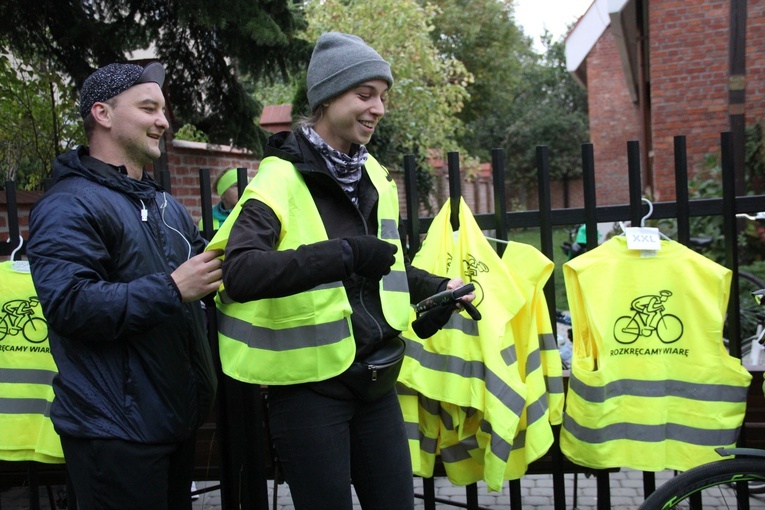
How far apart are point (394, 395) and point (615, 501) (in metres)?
2.49

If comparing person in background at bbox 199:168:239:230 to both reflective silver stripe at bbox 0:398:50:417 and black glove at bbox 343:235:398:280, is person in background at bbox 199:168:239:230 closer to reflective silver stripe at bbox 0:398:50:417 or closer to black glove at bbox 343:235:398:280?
reflective silver stripe at bbox 0:398:50:417

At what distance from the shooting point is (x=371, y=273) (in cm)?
195

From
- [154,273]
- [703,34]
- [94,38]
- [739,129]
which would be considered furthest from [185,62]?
[703,34]

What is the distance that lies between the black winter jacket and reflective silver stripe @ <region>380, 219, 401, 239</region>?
2.17 feet

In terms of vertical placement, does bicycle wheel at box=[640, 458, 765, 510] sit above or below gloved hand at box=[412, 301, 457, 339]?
below

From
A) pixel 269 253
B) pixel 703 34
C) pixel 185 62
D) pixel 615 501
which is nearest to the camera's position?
pixel 269 253

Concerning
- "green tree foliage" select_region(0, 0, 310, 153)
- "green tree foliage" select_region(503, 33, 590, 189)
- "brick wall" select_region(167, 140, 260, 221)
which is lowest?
"brick wall" select_region(167, 140, 260, 221)

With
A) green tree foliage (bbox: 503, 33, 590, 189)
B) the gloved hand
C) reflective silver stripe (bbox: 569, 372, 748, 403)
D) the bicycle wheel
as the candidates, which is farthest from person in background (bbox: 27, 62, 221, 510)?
green tree foliage (bbox: 503, 33, 590, 189)

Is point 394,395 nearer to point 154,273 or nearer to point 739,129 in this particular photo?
point 154,273

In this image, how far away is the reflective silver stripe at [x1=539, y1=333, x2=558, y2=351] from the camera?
2906mm

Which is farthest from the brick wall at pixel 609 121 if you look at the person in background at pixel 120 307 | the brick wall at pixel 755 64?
the person in background at pixel 120 307

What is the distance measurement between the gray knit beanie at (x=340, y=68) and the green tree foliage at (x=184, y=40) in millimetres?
2644

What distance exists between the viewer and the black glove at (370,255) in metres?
1.92

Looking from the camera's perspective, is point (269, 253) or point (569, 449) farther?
point (569, 449)
